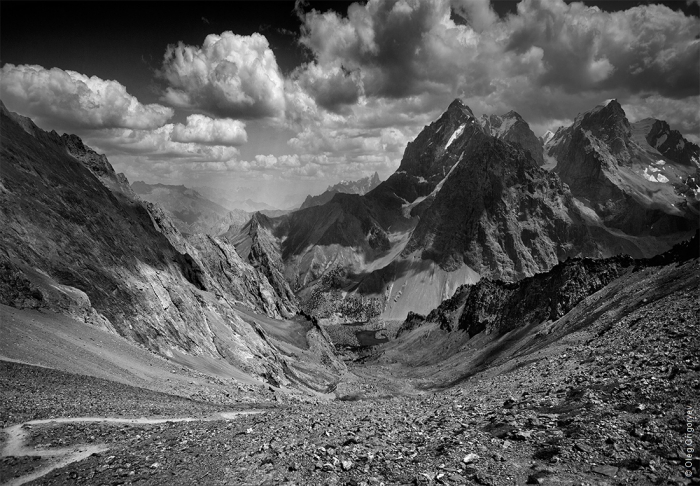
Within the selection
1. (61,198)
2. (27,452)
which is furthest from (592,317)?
(61,198)

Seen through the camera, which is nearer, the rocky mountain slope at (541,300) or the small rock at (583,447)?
the small rock at (583,447)

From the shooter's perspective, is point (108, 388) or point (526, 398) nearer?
point (526, 398)

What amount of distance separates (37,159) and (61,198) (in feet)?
43.9

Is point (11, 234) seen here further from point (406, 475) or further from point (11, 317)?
point (406, 475)

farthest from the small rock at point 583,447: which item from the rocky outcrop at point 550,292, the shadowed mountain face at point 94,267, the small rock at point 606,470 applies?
the rocky outcrop at point 550,292

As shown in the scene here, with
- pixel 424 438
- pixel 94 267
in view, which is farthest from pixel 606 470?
pixel 94 267

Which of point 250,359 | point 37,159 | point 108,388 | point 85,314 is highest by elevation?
point 37,159

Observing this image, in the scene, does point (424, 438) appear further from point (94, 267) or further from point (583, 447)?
point (94, 267)

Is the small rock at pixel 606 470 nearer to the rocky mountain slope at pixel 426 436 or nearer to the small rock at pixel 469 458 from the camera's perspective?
the rocky mountain slope at pixel 426 436

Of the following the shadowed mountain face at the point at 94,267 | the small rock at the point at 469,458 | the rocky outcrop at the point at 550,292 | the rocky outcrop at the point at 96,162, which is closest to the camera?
the small rock at the point at 469,458

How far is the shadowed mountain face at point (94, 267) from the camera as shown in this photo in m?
57.7

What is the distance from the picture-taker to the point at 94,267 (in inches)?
2810

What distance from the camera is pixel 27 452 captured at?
69.4 feet

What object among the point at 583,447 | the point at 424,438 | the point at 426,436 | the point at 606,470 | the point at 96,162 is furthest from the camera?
the point at 96,162
